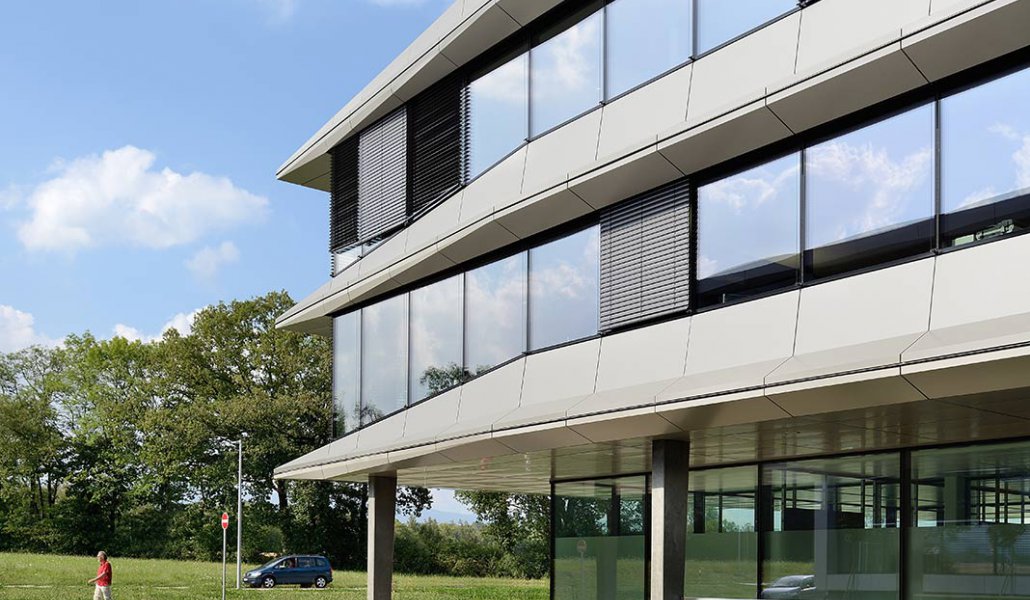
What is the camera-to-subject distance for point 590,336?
61.0 ft

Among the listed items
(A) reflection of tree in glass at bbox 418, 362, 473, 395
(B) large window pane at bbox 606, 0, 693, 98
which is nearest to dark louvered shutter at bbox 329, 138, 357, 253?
(A) reflection of tree in glass at bbox 418, 362, 473, 395

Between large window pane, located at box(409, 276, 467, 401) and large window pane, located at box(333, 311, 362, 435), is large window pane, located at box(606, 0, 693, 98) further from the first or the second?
large window pane, located at box(333, 311, 362, 435)

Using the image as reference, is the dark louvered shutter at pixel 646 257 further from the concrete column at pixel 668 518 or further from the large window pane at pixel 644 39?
the concrete column at pixel 668 518

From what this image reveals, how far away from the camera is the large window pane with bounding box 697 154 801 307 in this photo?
15.2 meters

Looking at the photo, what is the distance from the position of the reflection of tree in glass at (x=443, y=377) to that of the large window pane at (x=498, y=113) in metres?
3.67

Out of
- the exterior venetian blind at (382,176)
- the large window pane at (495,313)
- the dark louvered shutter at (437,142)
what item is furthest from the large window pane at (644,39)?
the exterior venetian blind at (382,176)

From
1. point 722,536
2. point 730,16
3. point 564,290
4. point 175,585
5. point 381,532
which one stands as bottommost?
point 175,585

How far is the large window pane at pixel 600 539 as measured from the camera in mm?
22466

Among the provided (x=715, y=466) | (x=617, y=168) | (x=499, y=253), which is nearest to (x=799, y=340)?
(x=617, y=168)

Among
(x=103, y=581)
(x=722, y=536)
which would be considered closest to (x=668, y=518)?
(x=722, y=536)

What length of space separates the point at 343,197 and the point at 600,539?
992cm

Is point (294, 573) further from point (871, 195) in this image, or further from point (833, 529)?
point (871, 195)

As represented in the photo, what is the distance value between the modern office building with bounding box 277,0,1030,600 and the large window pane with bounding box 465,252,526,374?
→ 7 cm

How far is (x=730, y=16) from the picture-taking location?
16219 mm
